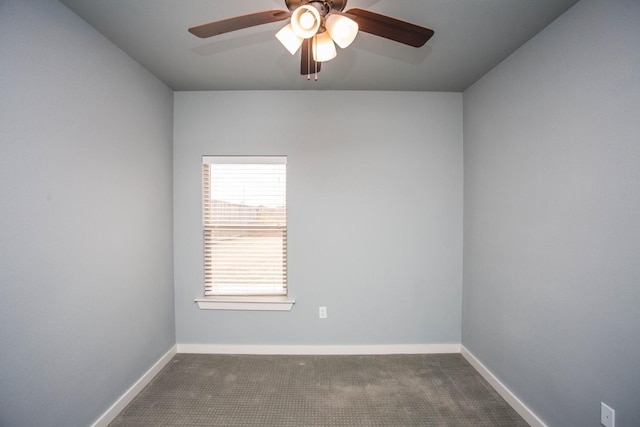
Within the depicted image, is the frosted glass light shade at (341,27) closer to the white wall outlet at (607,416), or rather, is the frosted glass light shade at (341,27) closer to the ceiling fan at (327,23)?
the ceiling fan at (327,23)

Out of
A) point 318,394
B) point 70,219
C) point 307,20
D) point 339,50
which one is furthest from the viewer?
point 318,394

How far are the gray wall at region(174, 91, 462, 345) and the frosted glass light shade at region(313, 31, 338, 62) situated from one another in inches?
51.0

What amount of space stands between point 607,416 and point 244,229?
2.76 meters

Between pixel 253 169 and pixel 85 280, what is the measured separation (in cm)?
155

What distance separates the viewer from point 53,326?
1.50 metres

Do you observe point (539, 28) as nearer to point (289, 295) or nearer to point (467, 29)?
point (467, 29)

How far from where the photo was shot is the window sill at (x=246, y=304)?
8.75 feet

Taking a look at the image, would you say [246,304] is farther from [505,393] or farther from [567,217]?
[567,217]

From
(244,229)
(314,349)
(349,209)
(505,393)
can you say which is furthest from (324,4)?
(505,393)

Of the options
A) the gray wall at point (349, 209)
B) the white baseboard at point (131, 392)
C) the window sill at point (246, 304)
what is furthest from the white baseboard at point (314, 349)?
the window sill at point (246, 304)

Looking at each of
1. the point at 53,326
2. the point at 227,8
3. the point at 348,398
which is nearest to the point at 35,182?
the point at 53,326

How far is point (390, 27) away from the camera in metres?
1.21

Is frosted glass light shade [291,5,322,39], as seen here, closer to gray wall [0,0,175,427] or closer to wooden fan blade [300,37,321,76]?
wooden fan blade [300,37,321,76]

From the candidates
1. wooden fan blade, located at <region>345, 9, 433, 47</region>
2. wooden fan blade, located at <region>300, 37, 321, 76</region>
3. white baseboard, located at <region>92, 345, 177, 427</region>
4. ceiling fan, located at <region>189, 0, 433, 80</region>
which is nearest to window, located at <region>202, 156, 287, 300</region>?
white baseboard, located at <region>92, 345, 177, 427</region>
